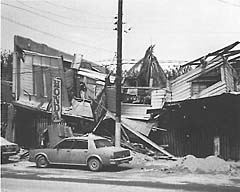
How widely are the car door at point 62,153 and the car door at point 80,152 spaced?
0.23 meters

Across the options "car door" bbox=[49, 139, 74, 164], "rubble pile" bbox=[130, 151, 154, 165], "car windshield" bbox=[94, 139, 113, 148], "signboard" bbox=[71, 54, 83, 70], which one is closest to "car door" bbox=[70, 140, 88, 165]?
"car door" bbox=[49, 139, 74, 164]

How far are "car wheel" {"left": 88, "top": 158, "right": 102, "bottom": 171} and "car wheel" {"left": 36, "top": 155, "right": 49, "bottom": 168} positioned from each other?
89.9 inches

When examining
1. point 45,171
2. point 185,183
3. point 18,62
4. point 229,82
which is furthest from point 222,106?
point 18,62

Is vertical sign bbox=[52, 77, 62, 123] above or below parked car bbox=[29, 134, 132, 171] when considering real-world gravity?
above

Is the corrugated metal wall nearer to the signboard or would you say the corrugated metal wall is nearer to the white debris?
the white debris

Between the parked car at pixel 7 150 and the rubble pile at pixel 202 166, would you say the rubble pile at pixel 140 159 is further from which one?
the parked car at pixel 7 150

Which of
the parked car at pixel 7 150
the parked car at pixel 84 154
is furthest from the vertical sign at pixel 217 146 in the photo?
the parked car at pixel 7 150

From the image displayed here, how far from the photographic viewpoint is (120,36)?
21766 mm

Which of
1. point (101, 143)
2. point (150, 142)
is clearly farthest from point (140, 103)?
point (101, 143)

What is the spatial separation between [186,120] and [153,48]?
30.9ft

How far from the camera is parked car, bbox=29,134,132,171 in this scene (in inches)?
677

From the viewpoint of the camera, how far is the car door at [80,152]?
17641 mm

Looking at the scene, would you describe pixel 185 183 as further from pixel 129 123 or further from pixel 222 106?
pixel 129 123

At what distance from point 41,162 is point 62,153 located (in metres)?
1.19
